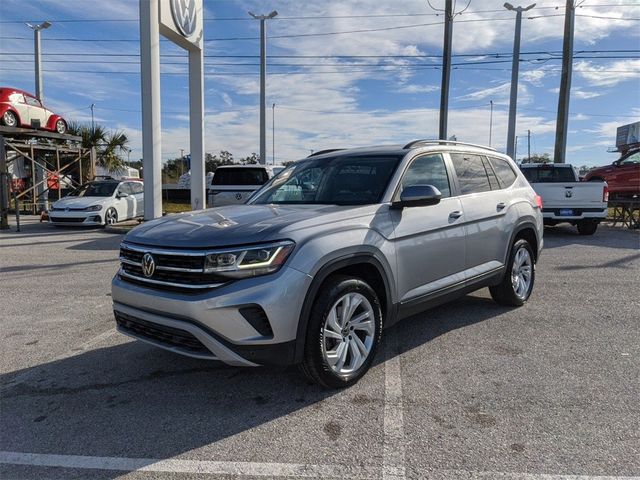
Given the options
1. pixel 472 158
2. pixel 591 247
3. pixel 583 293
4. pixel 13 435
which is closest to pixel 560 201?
pixel 591 247

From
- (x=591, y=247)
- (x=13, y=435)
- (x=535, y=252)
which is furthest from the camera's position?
(x=591, y=247)

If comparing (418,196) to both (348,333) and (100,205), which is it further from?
(100,205)

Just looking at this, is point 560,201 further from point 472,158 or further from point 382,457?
point 382,457

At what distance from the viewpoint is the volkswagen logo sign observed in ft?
47.6

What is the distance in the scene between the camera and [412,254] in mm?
4152

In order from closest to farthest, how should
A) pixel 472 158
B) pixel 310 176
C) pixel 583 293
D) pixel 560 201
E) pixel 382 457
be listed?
pixel 382 457, pixel 310 176, pixel 472 158, pixel 583 293, pixel 560 201

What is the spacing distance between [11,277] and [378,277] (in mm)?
6503

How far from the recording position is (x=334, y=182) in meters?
4.59

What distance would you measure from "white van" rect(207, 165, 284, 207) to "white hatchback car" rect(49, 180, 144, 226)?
12.5 feet

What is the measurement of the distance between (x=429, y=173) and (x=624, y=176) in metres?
14.5

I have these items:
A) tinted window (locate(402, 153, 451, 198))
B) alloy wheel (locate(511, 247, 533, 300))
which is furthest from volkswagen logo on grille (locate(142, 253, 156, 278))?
alloy wheel (locate(511, 247, 533, 300))

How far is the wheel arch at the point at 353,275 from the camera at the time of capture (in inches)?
131

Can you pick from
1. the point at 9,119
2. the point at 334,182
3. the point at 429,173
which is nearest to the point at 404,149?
the point at 429,173

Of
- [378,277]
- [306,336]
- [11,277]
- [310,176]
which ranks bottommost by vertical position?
[11,277]
